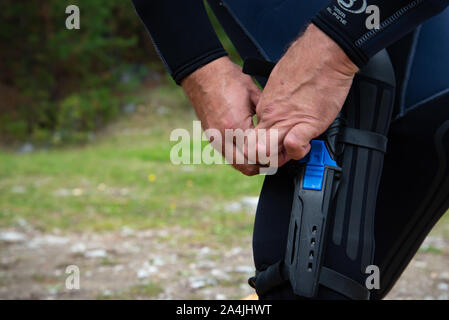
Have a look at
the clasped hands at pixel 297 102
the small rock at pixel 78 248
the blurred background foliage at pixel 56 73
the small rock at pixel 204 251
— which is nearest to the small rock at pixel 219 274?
the small rock at pixel 204 251

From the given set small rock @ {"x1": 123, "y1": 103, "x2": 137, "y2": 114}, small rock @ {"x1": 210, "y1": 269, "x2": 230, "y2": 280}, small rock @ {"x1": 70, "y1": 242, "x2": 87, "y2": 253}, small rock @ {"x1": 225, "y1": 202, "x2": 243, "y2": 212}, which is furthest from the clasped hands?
small rock @ {"x1": 123, "y1": 103, "x2": 137, "y2": 114}

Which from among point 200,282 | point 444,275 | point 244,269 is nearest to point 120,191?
point 244,269

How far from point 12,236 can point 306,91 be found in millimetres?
2909

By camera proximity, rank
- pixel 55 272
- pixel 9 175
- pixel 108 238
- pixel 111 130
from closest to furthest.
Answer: pixel 55 272 < pixel 108 238 < pixel 9 175 < pixel 111 130

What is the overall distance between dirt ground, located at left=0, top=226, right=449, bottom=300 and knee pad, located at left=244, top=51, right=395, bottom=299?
1.45 metres

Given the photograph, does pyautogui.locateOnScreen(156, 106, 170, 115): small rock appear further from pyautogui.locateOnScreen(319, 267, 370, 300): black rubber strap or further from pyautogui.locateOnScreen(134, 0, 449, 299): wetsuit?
pyautogui.locateOnScreen(319, 267, 370, 300): black rubber strap

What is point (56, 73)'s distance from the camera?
27.9ft

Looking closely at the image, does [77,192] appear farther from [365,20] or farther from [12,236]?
[365,20]

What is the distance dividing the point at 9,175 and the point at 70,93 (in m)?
3.52

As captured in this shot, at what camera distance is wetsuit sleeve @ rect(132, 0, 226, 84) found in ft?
3.83

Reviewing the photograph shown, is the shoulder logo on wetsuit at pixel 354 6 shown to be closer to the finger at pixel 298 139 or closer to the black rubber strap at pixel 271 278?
the finger at pixel 298 139

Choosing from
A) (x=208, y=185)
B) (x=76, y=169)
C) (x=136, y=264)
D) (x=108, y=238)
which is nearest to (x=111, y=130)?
(x=76, y=169)

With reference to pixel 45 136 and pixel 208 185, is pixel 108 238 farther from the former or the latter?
pixel 45 136

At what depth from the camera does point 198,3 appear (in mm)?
1202
